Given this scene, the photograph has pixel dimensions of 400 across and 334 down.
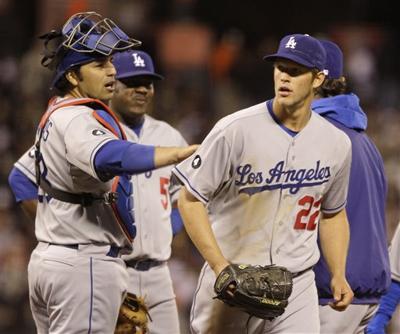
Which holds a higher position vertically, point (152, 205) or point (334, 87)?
point (334, 87)

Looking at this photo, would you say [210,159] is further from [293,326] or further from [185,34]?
[185,34]

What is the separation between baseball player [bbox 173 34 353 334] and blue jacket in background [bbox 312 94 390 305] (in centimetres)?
33

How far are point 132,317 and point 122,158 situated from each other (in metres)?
1.19

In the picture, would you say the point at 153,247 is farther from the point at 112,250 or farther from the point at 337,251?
the point at 337,251

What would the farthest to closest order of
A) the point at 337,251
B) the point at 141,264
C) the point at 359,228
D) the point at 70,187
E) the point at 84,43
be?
the point at 141,264, the point at 359,228, the point at 337,251, the point at 84,43, the point at 70,187

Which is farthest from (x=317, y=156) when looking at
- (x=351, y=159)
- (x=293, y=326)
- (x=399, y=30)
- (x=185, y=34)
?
(x=399, y=30)

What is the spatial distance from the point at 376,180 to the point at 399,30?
10.7 m

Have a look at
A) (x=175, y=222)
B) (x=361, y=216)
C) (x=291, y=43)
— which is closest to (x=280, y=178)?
(x=291, y=43)

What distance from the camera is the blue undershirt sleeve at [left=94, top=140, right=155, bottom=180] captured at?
4797mm

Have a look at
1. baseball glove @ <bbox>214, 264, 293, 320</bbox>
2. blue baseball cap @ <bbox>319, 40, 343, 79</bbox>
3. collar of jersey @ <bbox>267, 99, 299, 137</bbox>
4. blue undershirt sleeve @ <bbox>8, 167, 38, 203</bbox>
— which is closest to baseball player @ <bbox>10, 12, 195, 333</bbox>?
baseball glove @ <bbox>214, 264, 293, 320</bbox>

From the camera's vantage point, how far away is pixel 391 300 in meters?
6.06

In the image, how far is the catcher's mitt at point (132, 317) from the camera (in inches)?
224

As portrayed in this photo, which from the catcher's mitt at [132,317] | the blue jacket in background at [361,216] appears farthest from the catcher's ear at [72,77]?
the blue jacket in background at [361,216]

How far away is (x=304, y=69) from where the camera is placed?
5.36 metres
